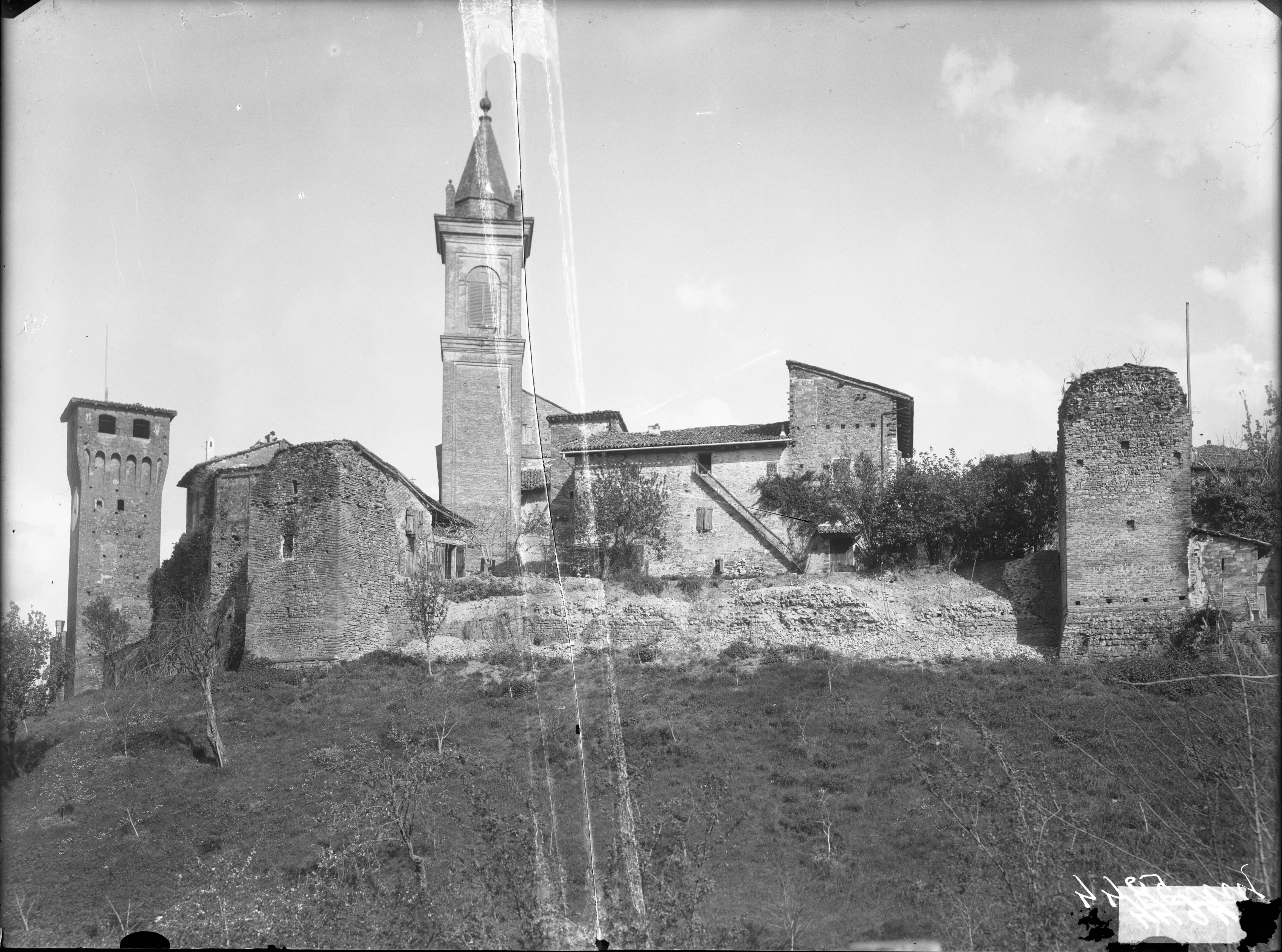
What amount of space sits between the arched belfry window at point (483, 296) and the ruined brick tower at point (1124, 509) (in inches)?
889

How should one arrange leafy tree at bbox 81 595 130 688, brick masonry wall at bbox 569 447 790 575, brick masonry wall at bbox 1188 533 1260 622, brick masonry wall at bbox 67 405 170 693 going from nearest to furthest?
brick masonry wall at bbox 1188 533 1260 622
brick masonry wall at bbox 569 447 790 575
leafy tree at bbox 81 595 130 688
brick masonry wall at bbox 67 405 170 693

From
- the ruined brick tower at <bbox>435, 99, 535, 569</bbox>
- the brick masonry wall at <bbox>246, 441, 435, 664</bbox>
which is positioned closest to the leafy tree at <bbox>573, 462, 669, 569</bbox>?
the ruined brick tower at <bbox>435, 99, 535, 569</bbox>

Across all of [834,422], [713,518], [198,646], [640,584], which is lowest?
[198,646]

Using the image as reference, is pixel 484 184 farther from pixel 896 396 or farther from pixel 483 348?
pixel 896 396

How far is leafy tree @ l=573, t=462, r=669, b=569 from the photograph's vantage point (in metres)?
35.8

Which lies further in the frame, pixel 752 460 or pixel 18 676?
pixel 752 460

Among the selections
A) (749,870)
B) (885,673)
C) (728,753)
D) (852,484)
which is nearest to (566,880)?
(749,870)

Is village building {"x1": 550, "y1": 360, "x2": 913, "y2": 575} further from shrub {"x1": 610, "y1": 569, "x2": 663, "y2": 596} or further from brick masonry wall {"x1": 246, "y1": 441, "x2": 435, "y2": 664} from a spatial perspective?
brick masonry wall {"x1": 246, "y1": 441, "x2": 435, "y2": 664}

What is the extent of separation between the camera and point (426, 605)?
29.0 meters

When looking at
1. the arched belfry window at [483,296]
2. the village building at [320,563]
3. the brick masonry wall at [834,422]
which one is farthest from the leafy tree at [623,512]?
the arched belfry window at [483,296]

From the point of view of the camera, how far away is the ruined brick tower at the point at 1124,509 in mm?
27203

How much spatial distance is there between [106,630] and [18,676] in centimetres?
1878

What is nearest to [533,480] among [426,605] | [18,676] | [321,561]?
[426,605]

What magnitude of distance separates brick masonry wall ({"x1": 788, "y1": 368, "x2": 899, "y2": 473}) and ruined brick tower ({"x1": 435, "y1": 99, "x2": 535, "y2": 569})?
373 inches
